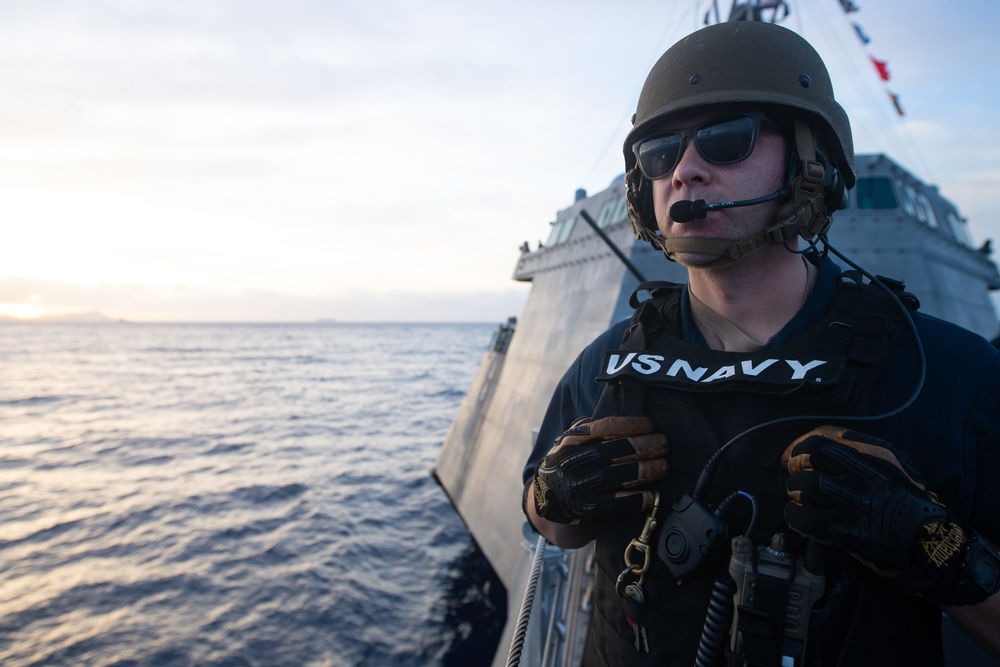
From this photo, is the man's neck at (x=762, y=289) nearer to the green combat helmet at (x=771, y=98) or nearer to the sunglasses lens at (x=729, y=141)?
the green combat helmet at (x=771, y=98)

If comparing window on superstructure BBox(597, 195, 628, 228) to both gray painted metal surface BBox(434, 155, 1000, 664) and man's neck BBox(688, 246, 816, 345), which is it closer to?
gray painted metal surface BBox(434, 155, 1000, 664)

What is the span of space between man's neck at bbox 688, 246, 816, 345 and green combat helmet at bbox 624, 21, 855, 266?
9 centimetres

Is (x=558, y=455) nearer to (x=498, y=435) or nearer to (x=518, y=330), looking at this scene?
(x=498, y=435)

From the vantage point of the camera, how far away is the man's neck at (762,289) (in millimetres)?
1917

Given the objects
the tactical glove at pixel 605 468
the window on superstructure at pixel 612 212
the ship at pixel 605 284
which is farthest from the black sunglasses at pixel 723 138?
the window on superstructure at pixel 612 212

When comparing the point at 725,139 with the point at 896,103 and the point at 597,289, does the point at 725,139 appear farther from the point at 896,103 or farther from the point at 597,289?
the point at 896,103

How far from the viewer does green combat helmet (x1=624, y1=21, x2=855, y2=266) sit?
6.01 ft

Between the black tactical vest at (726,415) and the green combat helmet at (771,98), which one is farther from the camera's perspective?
the green combat helmet at (771,98)

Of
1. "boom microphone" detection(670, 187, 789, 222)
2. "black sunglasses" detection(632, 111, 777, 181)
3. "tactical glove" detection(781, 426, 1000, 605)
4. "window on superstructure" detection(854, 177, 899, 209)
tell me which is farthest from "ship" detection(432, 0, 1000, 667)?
"tactical glove" detection(781, 426, 1000, 605)

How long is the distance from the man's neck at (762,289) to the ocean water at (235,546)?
1076 centimetres

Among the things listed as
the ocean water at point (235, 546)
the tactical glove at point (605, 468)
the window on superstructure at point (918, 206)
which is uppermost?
the window on superstructure at point (918, 206)

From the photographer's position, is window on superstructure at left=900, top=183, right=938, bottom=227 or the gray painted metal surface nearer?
the gray painted metal surface

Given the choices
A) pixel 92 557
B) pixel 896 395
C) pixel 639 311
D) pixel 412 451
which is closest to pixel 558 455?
pixel 639 311

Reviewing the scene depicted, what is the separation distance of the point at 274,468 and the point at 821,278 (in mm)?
23554
